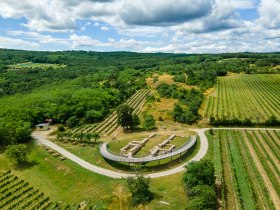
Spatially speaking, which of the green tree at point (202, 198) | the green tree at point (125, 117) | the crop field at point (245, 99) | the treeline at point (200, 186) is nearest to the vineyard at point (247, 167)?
the treeline at point (200, 186)

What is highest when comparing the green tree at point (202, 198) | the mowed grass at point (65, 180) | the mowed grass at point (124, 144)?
the green tree at point (202, 198)

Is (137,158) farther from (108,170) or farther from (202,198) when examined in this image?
(202,198)

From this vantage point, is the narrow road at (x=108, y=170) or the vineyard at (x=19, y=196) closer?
the vineyard at (x=19, y=196)

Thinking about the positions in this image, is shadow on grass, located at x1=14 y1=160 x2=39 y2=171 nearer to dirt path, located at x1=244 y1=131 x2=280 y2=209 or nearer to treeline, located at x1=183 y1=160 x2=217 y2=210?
treeline, located at x1=183 y1=160 x2=217 y2=210

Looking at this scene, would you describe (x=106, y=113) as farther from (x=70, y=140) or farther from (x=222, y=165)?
(x=222, y=165)

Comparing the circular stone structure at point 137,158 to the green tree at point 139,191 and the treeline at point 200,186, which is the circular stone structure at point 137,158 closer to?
the treeline at point 200,186
